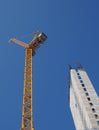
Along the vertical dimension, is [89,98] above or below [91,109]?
above

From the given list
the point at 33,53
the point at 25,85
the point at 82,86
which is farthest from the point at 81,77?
the point at 25,85

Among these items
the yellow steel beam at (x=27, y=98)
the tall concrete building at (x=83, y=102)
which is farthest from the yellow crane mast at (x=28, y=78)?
the tall concrete building at (x=83, y=102)

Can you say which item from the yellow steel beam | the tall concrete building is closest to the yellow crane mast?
the yellow steel beam

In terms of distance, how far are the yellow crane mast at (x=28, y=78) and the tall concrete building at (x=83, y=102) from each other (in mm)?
16768

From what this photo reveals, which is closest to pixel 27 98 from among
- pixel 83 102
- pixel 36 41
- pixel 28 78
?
pixel 28 78

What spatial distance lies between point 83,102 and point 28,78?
1881cm

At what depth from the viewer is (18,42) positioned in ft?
218

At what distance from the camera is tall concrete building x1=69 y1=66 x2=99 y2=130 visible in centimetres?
5920

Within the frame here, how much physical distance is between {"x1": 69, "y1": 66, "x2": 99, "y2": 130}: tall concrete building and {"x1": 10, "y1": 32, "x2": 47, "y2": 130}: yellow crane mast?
16768 mm

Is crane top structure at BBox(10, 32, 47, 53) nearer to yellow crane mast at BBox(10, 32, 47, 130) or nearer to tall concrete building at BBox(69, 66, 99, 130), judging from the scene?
yellow crane mast at BBox(10, 32, 47, 130)

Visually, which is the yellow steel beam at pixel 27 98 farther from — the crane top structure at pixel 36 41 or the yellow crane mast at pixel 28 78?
the crane top structure at pixel 36 41

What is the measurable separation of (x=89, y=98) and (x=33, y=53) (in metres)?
17.9

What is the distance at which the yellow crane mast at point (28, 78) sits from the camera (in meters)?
40.8

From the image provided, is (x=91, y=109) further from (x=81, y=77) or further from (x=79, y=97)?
(x=81, y=77)
